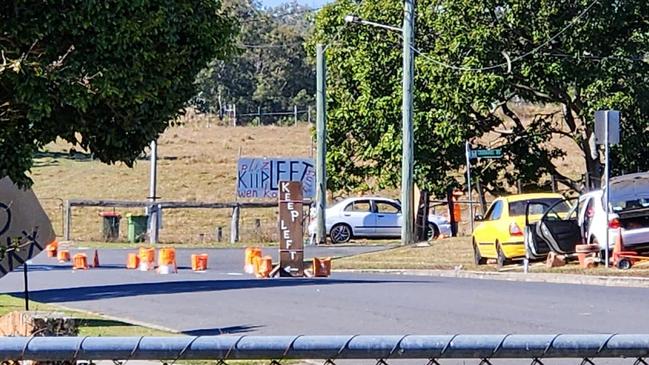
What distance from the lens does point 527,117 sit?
5169cm

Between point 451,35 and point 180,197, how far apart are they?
1948 centimetres

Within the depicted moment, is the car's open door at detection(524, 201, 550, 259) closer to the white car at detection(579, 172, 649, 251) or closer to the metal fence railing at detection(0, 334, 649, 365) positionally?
the white car at detection(579, 172, 649, 251)

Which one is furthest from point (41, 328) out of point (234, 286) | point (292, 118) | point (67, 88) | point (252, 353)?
point (292, 118)

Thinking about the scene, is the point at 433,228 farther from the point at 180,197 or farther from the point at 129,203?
the point at 180,197

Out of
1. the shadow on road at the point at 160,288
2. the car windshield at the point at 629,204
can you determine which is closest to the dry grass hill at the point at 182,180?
the shadow on road at the point at 160,288

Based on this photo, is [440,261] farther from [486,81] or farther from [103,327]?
[103,327]

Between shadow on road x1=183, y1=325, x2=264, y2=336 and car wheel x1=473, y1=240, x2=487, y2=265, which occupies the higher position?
car wheel x1=473, y1=240, x2=487, y2=265

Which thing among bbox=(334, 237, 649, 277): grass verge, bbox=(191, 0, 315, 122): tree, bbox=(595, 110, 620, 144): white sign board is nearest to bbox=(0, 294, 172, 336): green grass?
bbox=(334, 237, 649, 277): grass verge

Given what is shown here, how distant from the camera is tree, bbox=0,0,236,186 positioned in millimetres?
9859

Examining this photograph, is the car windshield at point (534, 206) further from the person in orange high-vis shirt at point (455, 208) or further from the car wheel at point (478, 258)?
the person in orange high-vis shirt at point (455, 208)

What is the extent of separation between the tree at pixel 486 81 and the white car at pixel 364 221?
1007 millimetres

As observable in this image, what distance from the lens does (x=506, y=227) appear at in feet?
77.4

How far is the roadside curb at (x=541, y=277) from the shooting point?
19109 millimetres

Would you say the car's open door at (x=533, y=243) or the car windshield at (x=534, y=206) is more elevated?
the car windshield at (x=534, y=206)
